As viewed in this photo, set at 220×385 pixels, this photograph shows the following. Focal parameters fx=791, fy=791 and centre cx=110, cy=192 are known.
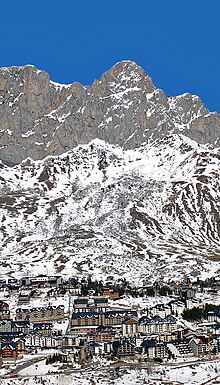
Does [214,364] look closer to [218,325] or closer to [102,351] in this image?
[102,351]

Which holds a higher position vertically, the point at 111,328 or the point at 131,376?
the point at 111,328

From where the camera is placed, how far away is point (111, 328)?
514 feet

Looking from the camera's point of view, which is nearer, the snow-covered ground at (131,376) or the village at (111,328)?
the snow-covered ground at (131,376)

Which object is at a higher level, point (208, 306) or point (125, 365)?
point (208, 306)

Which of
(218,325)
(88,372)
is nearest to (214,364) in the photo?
(88,372)

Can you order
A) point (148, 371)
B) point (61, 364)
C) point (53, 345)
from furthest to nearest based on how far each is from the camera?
point (53, 345) → point (61, 364) → point (148, 371)

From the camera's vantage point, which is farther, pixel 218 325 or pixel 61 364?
pixel 218 325

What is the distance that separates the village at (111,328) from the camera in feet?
439

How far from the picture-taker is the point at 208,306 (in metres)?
181

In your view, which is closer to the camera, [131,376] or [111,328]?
[131,376]

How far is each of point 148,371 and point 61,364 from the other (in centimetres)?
1606

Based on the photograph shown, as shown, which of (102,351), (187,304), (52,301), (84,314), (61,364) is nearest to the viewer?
(61,364)

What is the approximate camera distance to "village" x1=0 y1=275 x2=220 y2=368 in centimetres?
13388

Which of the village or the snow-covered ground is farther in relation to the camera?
the village
